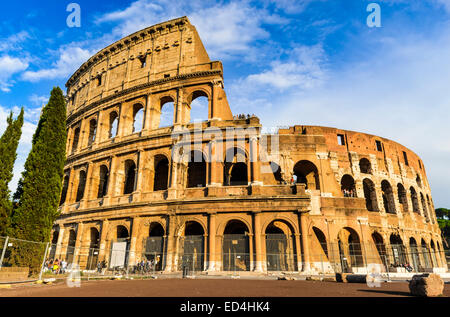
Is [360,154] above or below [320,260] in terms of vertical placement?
above

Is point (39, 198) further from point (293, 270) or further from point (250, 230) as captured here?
point (293, 270)

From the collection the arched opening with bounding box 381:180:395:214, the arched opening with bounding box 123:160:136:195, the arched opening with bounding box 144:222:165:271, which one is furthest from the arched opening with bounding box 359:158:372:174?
the arched opening with bounding box 123:160:136:195

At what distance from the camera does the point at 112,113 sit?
24953 mm

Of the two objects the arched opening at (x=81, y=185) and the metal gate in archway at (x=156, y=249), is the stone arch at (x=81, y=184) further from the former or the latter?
the metal gate in archway at (x=156, y=249)

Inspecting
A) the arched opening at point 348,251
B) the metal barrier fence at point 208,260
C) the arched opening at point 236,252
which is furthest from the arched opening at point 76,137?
the arched opening at point 348,251

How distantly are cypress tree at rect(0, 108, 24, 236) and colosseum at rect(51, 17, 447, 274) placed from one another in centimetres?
483

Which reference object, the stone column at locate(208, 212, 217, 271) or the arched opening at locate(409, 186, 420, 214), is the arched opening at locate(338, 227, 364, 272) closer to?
the stone column at locate(208, 212, 217, 271)

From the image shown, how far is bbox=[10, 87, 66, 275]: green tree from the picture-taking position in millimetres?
13719

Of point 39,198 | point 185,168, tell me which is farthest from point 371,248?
point 39,198

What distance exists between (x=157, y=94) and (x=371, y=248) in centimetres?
2140

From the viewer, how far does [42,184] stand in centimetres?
1477

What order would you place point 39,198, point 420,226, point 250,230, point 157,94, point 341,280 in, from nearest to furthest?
point 341,280 → point 39,198 → point 250,230 → point 157,94 → point 420,226

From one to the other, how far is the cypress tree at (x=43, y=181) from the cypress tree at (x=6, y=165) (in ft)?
1.93

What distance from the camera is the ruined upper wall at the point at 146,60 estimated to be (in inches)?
902
